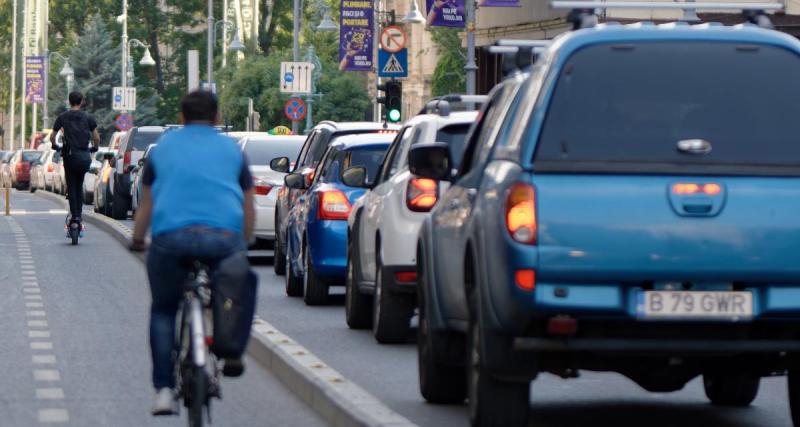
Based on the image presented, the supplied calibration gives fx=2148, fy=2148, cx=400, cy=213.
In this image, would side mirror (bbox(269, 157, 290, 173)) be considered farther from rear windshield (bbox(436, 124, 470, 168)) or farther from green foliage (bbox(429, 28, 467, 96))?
green foliage (bbox(429, 28, 467, 96))

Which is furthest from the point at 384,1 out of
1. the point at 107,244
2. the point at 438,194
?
the point at 438,194

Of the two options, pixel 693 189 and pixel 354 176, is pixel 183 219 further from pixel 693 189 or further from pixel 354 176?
pixel 354 176

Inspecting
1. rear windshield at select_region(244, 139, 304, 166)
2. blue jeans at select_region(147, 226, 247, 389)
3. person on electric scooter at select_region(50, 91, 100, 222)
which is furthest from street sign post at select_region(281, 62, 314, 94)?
blue jeans at select_region(147, 226, 247, 389)

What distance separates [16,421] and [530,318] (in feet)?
10.4

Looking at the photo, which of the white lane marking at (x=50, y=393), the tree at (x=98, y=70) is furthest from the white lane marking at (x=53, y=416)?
the tree at (x=98, y=70)

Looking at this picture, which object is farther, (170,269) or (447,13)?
(447,13)

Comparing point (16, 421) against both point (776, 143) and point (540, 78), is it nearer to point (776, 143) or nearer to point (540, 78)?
point (540, 78)

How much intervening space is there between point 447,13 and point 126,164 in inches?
268

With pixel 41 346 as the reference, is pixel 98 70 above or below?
above

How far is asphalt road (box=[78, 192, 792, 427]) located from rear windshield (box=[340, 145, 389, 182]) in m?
3.24

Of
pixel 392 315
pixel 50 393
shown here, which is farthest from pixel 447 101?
pixel 50 393

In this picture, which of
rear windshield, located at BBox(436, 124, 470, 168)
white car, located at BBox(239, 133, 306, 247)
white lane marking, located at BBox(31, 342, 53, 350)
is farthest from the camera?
white car, located at BBox(239, 133, 306, 247)

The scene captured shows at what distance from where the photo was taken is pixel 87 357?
1391cm

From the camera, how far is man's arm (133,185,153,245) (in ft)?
31.4
